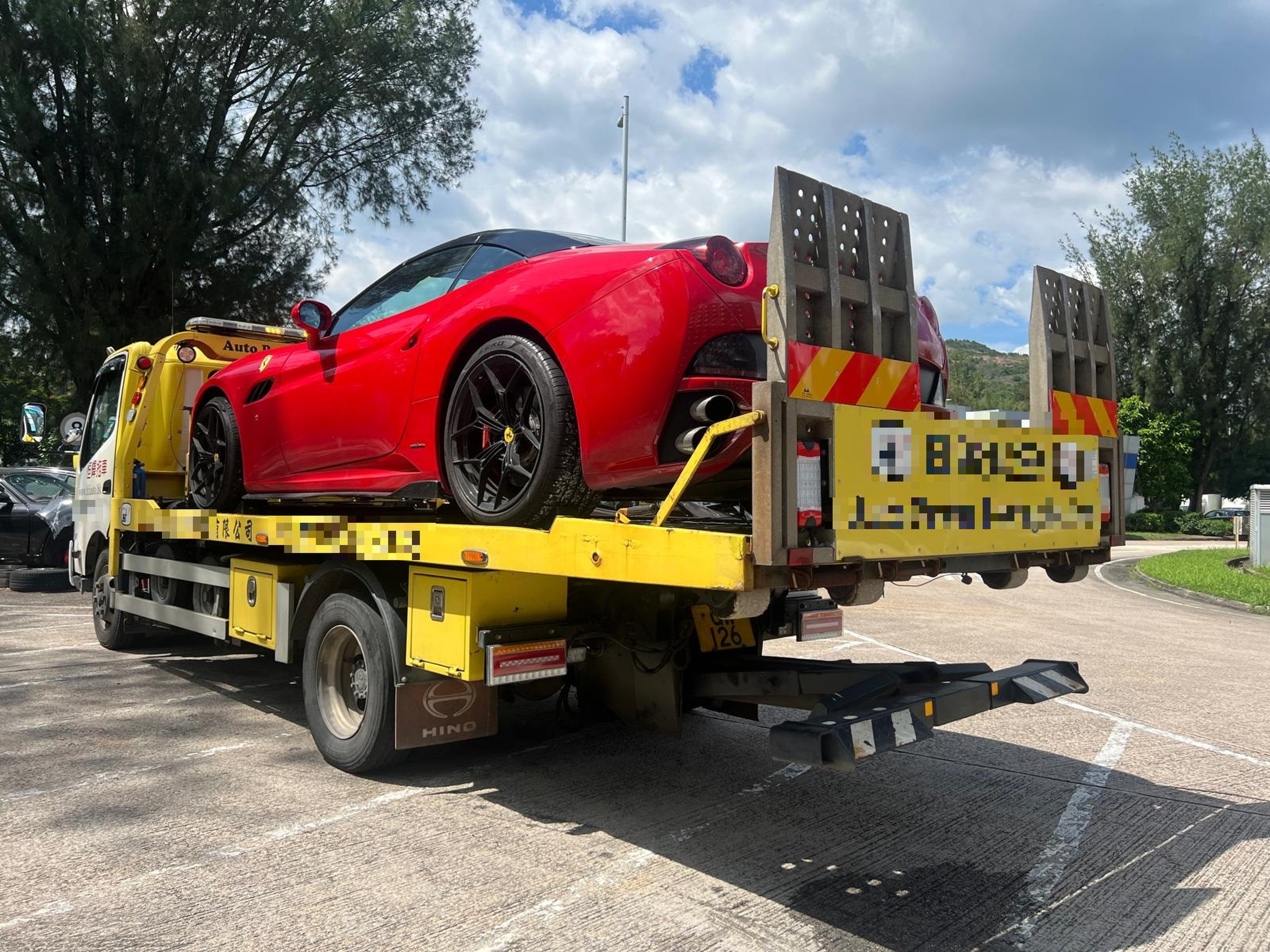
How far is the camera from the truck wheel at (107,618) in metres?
7.79

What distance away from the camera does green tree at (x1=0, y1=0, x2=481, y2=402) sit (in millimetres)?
16328

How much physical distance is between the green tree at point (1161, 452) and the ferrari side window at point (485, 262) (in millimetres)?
38295

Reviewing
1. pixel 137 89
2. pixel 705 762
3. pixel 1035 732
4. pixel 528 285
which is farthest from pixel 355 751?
pixel 137 89

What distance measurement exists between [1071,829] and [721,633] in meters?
1.68

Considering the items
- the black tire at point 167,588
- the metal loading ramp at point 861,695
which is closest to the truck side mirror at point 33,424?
the black tire at point 167,588

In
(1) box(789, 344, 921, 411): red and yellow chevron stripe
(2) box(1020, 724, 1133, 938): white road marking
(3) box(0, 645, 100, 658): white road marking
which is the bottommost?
(2) box(1020, 724, 1133, 938): white road marking

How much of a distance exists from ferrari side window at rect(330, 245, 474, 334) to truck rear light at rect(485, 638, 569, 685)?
5.54 ft

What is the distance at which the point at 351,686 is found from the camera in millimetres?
4879

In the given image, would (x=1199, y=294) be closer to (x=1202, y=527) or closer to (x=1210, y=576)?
(x=1202, y=527)

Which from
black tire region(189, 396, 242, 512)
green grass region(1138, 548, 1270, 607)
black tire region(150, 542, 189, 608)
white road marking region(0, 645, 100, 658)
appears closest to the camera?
black tire region(189, 396, 242, 512)

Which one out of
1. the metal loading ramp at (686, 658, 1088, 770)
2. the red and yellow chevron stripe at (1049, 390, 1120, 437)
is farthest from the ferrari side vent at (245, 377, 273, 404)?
the red and yellow chevron stripe at (1049, 390, 1120, 437)

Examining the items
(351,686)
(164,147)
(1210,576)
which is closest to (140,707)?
(351,686)

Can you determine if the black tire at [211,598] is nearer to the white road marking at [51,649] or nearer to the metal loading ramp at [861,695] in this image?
the white road marking at [51,649]

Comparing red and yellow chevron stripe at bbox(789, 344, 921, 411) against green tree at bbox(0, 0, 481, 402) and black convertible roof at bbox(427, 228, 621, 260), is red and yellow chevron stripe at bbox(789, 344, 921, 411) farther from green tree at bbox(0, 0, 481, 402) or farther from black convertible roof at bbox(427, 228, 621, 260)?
green tree at bbox(0, 0, 481, 402)
